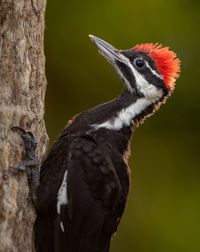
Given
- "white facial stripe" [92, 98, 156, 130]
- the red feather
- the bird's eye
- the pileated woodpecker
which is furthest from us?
the bird's eye

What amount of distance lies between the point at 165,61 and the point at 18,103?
129 centimetres

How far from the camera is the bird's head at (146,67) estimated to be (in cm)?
685

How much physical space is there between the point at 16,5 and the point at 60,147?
0.98m

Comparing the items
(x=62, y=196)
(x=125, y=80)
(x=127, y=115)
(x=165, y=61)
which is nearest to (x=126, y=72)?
(x=125, y=80)

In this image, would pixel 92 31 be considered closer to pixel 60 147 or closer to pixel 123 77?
pixel 123 77

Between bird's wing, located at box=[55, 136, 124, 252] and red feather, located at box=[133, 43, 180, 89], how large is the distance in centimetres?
93

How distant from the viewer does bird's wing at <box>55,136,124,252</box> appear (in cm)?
614

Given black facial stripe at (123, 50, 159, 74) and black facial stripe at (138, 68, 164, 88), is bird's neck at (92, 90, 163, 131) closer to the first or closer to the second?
black facial stripe at (138, 68, 164, 88)

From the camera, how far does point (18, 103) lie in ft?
20.0

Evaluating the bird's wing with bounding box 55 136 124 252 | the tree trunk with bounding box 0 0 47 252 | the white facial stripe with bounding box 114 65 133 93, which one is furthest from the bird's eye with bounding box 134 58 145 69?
the bird's wing with bounding box 55 136 124 252

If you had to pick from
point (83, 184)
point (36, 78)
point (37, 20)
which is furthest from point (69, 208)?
point (37, 20)

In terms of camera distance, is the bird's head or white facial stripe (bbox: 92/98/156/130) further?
the bird's head

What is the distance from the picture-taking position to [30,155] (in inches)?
239

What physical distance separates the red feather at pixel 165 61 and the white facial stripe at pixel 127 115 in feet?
0.70
